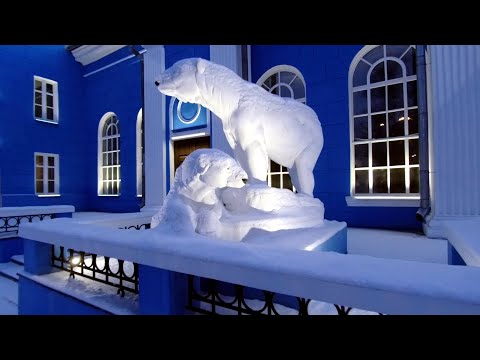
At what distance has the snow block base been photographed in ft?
5.50

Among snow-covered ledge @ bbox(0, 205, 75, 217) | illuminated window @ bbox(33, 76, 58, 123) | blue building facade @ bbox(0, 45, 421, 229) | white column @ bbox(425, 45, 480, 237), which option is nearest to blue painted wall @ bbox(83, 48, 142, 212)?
blue building facade @ bbox(0, 45, 421, 229)

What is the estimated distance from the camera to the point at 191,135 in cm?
660

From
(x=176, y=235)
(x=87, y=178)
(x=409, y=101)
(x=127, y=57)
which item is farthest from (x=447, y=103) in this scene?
(x=87, y=178)

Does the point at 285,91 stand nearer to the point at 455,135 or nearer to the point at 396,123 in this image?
the point at 396,123

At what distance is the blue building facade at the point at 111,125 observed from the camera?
208 inches

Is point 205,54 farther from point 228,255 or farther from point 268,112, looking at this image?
point 228,255

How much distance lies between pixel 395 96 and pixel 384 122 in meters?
0.49

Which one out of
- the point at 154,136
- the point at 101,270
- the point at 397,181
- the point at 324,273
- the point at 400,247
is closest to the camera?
the point at 324,273

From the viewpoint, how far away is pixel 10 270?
3.70 meters

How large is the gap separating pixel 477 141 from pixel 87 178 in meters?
10.4

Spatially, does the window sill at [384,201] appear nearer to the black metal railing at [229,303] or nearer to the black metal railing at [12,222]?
the black metal railing at [229,303]

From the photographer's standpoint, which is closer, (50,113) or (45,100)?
(45,100)

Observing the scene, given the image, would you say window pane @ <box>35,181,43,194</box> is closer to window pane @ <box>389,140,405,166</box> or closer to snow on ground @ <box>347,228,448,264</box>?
snow on ground @ <box>347,228,448,264</box>

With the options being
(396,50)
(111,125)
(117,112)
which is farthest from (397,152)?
(111,125)
